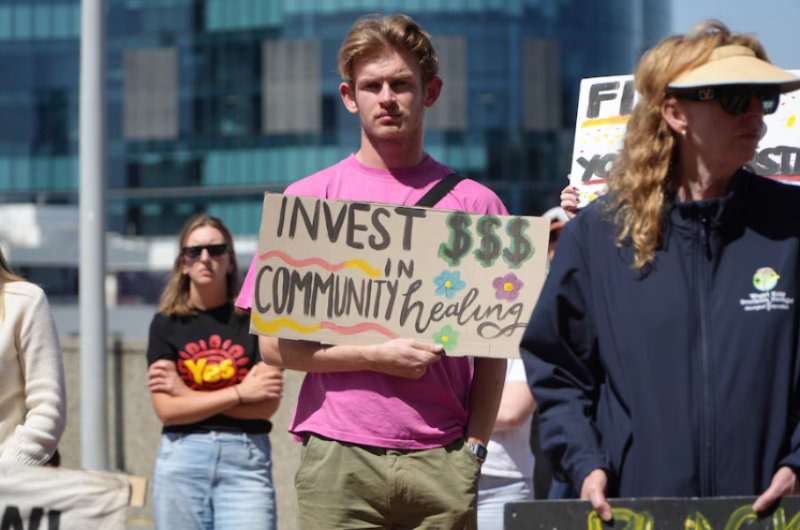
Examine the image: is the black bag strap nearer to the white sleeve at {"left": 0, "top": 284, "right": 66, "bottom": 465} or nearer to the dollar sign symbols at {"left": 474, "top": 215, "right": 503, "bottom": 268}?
the dollar sign symbols at {"left": 474, "top": 215, "right": 503, "bottom": 268}

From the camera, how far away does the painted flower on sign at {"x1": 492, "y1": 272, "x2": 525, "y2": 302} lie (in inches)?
135

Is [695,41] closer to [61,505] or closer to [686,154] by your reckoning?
[686,154]

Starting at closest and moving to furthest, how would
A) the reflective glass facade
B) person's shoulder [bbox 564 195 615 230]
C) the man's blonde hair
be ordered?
person's shoulder [bbox 564 195 615 230]
the man's blonde hair
the reflective glass facade

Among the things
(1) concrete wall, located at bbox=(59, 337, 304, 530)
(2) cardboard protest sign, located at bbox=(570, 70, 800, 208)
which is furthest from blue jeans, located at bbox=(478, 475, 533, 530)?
(1) concrete wall, located at bbox=(59, 337, 304, 530)

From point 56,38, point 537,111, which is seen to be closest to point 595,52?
point 537,111

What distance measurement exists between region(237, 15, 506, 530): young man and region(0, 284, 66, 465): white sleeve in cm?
77

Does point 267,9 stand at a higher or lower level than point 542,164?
higher

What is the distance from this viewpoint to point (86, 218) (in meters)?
9.31

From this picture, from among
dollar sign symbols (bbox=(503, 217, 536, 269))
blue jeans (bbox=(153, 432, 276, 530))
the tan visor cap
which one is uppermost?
the tan visor cap

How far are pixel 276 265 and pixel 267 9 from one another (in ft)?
153

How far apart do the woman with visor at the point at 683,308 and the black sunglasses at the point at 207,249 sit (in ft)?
10.1

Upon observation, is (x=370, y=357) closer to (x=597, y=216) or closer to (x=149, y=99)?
(x=597, y=216)

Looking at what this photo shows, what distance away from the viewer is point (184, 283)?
5633mm


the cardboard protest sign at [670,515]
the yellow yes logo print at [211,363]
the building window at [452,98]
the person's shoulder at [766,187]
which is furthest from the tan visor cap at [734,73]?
the building window at [452,98]
